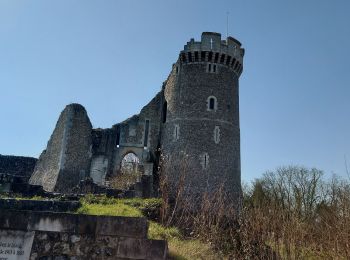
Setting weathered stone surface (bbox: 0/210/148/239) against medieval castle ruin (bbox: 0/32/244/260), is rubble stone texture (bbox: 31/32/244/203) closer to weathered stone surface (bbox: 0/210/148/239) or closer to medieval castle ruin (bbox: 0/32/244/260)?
medieval castle ruin (bbox: 0/32/244/260)

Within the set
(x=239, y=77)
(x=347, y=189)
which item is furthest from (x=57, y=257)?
(x=239, y=77)

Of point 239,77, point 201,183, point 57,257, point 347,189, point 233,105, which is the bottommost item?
point 57,257

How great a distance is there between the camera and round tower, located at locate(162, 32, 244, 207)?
2438 centimetres

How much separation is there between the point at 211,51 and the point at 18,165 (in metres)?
17.1

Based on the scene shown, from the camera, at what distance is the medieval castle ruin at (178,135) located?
24.7m

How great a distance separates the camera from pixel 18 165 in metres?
31.4

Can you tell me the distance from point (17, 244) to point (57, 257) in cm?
71

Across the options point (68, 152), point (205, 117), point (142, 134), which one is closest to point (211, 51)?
point (205, 117)

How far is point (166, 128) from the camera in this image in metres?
27.1

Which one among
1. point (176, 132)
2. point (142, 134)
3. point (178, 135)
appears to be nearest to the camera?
point (178, 135)

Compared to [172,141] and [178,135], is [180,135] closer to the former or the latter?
[178,135]

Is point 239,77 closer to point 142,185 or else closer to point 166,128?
point 166,128

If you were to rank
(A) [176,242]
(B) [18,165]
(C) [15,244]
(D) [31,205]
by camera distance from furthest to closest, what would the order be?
(B) [18,165] < (A) [176,242] < (D) [31,205] < (C) [15,244]

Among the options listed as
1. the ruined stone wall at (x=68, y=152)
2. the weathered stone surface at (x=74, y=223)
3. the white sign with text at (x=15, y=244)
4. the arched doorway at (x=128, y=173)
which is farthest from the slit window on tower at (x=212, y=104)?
the white sign with text at (x=15, y=244)
